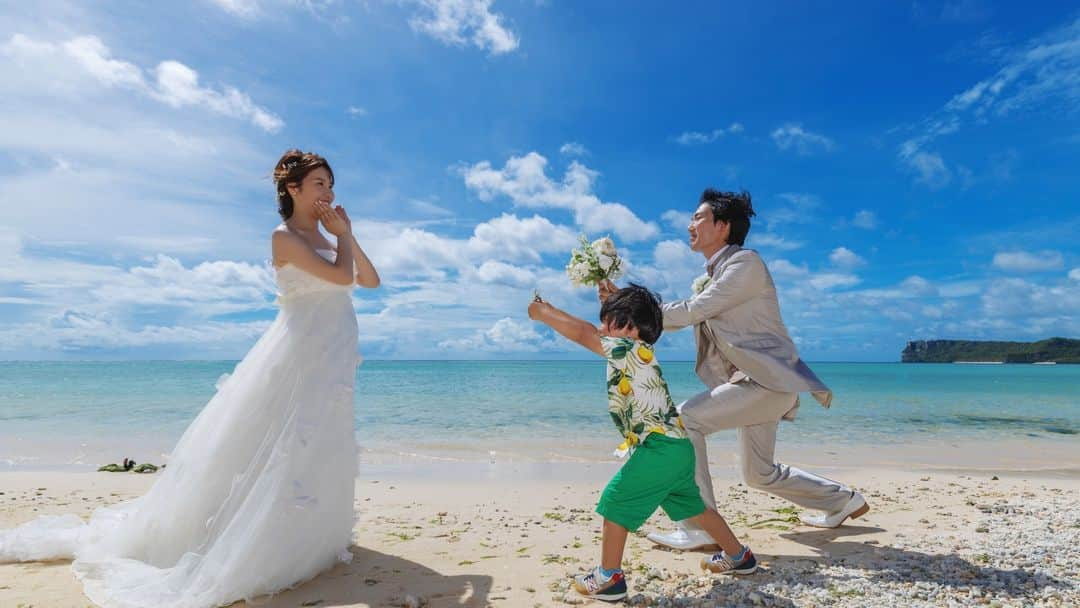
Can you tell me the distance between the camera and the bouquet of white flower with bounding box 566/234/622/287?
4297mm

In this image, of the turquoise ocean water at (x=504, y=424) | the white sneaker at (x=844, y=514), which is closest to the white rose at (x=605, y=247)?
the white sneaker at (x=844, y=514)

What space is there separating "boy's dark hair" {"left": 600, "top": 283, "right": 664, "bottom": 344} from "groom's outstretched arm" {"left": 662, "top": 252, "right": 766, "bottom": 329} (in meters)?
0.87

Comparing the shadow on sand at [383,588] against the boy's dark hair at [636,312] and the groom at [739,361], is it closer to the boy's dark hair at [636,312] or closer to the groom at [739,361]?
the groom at [739,361]

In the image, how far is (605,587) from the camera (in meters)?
3.43

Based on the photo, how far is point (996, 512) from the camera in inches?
232

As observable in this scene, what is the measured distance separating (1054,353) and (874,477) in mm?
149256

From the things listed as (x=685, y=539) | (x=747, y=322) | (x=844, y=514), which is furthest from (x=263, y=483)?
(x=844, y=514)

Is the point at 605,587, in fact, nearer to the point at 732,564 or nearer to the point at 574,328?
the point at 732,564

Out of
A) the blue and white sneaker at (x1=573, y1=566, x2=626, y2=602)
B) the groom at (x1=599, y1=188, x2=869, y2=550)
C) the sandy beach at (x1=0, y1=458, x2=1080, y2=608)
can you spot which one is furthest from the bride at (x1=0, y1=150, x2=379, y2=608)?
the groom at (x1=599, y1=188, x2=869, y2=550)

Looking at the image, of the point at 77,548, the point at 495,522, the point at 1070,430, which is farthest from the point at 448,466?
the point at 1070,430

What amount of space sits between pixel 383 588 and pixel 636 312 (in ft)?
7.36

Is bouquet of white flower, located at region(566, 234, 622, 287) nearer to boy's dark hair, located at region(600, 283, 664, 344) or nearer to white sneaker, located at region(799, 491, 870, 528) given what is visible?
boy's dark hair, located at region(600, 283, 664, 344)

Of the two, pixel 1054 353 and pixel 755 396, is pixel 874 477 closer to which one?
pixel 755 396

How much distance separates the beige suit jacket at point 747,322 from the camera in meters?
4.46
